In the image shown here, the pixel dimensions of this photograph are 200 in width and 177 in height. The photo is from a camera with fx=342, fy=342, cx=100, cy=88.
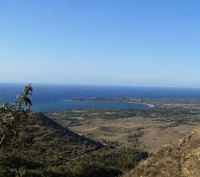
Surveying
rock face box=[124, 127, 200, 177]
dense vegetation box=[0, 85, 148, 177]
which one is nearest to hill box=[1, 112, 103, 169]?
dense vegetation box=[0, 85, 148, 177]

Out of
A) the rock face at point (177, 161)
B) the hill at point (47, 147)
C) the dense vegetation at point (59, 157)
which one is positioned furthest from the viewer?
the hill at point (47, 147)

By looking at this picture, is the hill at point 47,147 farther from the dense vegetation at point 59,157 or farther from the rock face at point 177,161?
the rock face at point 177,161

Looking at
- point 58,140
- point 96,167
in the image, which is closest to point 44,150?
point 58,140

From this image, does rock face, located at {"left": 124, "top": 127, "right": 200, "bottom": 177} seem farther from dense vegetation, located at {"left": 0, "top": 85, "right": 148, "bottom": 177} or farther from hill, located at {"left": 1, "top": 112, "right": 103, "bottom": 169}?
hill, located at {"left": 1, "top": 112, "right": 103, "bottom": 169}

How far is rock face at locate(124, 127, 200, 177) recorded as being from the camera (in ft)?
76.5

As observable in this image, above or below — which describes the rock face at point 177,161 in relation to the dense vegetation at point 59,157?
above

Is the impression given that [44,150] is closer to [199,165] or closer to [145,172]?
[145,172]

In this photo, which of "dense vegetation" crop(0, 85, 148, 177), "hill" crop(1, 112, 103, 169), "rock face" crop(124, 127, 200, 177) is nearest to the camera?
"rock face" crop(124, 127, 200, 177)

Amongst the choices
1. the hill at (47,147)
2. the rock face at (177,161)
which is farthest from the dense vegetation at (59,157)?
the rock face at (177,161)

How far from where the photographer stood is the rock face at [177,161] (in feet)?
76.5

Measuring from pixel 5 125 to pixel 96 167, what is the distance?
38.2 m

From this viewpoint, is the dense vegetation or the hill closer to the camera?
the dense vegetation

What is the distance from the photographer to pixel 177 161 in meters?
25.7

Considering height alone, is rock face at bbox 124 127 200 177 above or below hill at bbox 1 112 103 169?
above
